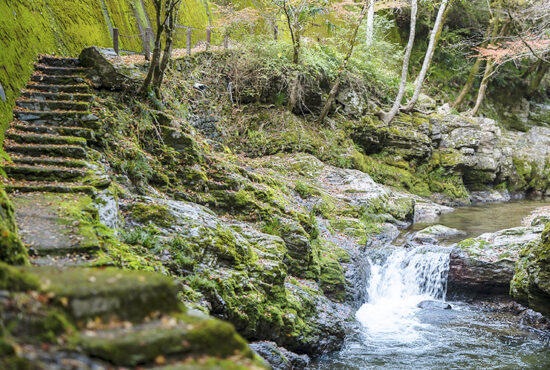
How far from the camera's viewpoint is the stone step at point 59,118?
24.7 feet

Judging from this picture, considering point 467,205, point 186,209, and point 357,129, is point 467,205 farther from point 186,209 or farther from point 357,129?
point 186,209

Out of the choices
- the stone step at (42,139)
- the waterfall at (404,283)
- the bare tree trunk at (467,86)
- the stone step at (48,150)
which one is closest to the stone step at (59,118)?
the stone step at (42,139)

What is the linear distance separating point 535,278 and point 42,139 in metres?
9.88

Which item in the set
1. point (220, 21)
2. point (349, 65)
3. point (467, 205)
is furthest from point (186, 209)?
point (467, 205)

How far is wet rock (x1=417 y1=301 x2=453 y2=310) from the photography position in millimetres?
10164

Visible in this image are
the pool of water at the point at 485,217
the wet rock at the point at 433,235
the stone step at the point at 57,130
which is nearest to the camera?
the stone step at the point at 57,130

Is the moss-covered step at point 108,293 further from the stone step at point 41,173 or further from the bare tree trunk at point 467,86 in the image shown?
the bare tree trunk at point 467,86

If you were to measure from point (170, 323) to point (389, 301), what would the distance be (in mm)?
9419

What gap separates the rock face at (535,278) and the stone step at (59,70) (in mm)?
10833

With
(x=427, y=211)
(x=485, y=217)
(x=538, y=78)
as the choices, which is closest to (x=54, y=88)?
(x=427, y=211)

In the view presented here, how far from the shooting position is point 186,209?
7.38 m

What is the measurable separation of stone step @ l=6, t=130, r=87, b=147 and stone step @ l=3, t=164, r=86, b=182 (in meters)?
0.88

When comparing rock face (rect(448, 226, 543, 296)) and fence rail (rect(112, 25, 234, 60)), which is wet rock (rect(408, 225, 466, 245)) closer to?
rock face (rect(448, 226, 543, 296))

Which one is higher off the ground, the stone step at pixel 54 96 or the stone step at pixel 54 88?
the stone step at pixel 54 88
